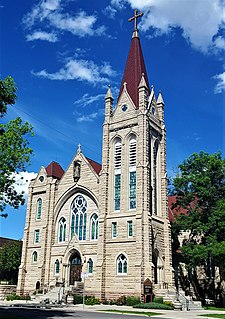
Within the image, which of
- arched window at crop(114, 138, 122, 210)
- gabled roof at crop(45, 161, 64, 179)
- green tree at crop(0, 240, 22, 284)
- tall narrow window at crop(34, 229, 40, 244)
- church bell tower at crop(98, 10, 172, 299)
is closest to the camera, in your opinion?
church bell tower at crop(98, 10, 172, 299)

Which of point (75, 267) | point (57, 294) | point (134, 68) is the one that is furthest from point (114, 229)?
point (134, 68)

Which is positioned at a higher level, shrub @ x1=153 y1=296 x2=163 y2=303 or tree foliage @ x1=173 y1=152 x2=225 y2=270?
tree foliage @ x1=173 y1=152 x2=225 y2=270

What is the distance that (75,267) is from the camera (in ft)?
128

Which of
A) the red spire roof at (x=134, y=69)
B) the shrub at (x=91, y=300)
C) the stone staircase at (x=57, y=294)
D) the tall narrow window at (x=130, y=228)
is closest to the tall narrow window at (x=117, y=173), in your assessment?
the tall narrow window at (x=130, y=228)

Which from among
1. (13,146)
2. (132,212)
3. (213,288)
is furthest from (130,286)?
(13,146)

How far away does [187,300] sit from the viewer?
31.9 m

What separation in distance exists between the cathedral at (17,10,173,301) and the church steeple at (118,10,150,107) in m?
0.12

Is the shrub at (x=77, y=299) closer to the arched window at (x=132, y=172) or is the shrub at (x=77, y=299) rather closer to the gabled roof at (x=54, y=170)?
the arched window at (x=132, y=172)

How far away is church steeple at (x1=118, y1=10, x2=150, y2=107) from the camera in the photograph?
41812 mm

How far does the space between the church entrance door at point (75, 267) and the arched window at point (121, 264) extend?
5.21 meters

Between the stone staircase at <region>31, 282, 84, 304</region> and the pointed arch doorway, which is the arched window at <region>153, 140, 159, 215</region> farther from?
the stone staircase at <region>31, 282, 84, 304</region>

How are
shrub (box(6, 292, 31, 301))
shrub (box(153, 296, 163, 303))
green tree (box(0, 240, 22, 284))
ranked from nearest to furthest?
shrub (box(153, 296, 163, 303)) → shrub (box(6, 292, 31, 301)) → green tree (box(0, 240, 22, 284))

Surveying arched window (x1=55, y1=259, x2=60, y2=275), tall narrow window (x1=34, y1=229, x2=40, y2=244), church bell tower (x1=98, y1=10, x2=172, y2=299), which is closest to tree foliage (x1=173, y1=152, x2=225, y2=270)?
church bell tower (x1=98, y1=10, x2=172, y2=299)

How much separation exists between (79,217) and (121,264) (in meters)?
7.95
